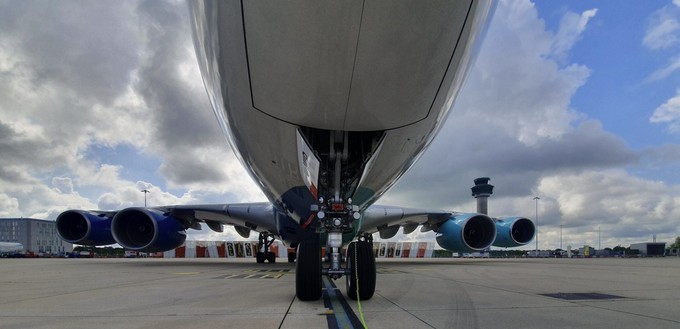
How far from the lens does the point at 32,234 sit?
284 feet

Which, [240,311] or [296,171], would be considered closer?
[240,311]

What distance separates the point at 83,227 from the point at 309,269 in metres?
14.4

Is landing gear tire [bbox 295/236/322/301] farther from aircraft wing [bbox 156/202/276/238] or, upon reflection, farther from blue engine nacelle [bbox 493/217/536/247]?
blue engine nacelle [bbox 493/217/536/247]

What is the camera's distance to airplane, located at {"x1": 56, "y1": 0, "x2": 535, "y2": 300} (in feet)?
9.50

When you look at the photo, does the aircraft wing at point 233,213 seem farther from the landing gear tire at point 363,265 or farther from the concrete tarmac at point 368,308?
the landing gear tire at point 363,265

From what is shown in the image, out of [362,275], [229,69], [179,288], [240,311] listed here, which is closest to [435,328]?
[362,275]

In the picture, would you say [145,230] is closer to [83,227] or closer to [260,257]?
[83,227]

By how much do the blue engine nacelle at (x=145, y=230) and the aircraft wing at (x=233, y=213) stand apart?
0.64 metres

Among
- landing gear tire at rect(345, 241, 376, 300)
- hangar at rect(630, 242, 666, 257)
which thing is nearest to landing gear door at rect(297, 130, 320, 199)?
landing gear tire at rect(345, 241, 376, 300)

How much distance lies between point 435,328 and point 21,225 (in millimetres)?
107109

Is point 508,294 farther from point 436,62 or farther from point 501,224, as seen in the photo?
point 501,224

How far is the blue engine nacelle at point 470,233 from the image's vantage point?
14961 mm

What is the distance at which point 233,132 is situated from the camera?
4762 millimetres

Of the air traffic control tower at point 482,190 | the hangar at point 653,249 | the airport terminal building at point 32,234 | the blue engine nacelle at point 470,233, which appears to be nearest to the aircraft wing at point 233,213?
the blue engine nacelle at point 470,233
